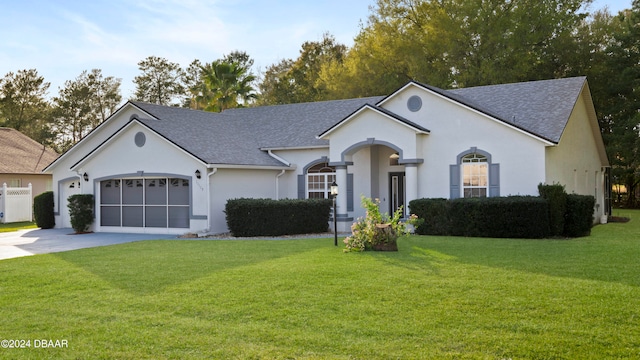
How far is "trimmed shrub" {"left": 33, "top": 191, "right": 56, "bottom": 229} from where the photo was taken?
25.6 m

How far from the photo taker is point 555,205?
60.0ft

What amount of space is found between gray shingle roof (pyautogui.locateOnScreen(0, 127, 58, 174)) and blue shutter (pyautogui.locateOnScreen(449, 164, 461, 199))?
2333cm

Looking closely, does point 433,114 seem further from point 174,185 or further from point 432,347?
point 432,347

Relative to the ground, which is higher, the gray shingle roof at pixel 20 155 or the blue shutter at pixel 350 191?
the gray shingle roof at pixel 20 155

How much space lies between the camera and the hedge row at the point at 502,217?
58.5 ft

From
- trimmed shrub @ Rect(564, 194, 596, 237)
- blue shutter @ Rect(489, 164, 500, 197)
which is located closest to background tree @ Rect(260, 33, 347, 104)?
blue shutter @ Rect(489, 164, 500, 197)

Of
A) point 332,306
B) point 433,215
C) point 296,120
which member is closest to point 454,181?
point 433,215

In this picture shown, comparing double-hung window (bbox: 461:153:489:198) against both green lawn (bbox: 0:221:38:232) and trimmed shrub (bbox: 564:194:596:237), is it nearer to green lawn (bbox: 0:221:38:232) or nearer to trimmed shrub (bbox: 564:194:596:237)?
trimmed shrub (bbox: 564:194:596:237)

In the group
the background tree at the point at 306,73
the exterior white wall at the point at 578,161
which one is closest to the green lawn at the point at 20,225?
the exterior white wall at the point at 578,161

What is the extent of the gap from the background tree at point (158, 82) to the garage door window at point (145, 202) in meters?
33.9

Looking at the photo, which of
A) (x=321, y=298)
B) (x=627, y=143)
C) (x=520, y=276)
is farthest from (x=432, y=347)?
(x=627, y=143)

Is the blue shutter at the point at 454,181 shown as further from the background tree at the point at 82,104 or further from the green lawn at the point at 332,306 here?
the background tree at the point at 82,104

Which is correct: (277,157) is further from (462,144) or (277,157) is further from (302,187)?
(462,144)

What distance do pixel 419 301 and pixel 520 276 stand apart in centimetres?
267
